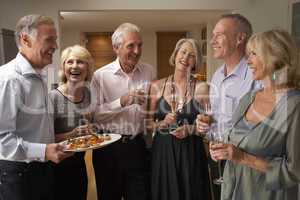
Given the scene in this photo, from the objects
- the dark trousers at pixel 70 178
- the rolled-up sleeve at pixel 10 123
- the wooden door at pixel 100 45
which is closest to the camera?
the rolled-up sleeve at pixel 10 123

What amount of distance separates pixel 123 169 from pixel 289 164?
1.06 meters

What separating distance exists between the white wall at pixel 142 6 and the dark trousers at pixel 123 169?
1675 millimetres

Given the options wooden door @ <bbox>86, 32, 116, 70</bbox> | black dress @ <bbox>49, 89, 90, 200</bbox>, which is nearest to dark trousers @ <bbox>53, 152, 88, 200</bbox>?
black dress @ <bbox>49, 89, 90, 200</bbox>

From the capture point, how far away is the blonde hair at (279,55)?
1.21m

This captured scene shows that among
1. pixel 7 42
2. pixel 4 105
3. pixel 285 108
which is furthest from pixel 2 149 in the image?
pixel 7 42

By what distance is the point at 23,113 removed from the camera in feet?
4.61

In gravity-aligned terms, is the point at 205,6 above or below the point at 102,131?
above

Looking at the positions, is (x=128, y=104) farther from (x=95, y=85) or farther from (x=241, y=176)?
(x=241, y=176)

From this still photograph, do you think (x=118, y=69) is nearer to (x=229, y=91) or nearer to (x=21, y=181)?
(x=229, y=91)

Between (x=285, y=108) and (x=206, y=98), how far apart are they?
2.13 feet

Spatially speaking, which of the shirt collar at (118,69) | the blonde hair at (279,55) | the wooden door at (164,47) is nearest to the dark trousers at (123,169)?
the shirt collar at (118,69)

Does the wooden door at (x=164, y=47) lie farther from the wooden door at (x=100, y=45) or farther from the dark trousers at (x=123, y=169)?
the dark trousers at (x=123, y=169)

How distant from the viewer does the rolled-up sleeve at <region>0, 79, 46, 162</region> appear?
4.38 ft

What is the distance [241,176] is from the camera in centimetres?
137
